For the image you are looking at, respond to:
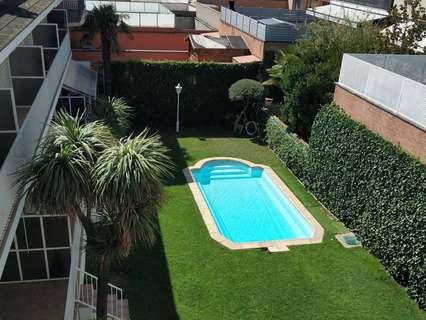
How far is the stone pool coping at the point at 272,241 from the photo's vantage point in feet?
54.7

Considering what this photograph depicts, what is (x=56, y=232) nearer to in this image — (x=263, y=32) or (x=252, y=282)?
(x=252, y=282)

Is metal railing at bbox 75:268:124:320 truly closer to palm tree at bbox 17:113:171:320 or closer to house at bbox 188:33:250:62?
palm tree at bbox 17:113:171:320

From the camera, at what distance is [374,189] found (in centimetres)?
1611

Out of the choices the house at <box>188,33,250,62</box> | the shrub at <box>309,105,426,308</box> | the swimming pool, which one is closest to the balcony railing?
the swimming pool

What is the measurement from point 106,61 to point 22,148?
1551 centimetres

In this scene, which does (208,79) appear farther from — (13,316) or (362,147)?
(13,316)

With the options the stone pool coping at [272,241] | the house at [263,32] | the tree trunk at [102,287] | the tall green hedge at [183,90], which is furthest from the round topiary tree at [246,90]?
the tree trunk at [102,287]

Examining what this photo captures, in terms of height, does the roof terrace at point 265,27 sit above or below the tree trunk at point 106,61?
above

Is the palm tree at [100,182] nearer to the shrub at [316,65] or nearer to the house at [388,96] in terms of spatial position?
the house at [388,96]

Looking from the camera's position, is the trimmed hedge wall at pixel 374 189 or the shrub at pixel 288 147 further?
the shrub at pixel 288 147

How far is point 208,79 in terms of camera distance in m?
27.2

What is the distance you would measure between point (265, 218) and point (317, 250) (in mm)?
3529

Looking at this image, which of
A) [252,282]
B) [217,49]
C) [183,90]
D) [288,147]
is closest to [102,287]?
[252,282]

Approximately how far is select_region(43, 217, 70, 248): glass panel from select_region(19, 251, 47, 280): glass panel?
0.39m
